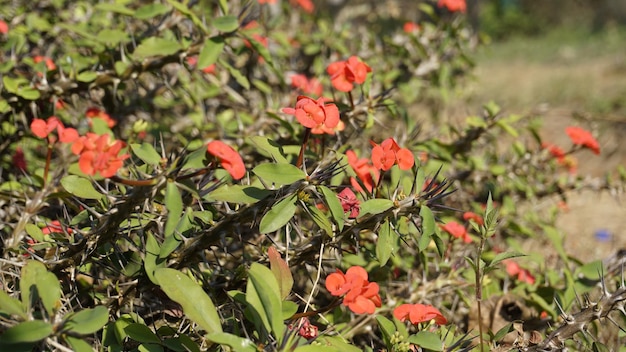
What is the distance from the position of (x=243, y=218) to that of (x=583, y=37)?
16780mm

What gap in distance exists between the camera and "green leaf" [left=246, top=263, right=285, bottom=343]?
1.20m

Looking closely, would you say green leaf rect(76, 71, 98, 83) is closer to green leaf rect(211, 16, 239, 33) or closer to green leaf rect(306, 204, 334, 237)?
green leaf rect(211, 16, 239, 33)

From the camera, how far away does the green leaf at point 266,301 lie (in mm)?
1196

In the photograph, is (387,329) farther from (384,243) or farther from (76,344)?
(76,344)

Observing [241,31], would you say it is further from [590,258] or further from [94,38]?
[590,258]

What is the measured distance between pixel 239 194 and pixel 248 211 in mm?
66

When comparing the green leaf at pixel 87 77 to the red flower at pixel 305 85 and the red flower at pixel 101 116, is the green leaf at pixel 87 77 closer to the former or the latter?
the red flower at pixel 101 116

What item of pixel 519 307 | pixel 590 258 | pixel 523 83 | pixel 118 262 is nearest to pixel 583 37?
pixel 523 83

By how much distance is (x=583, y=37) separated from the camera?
16031 millimetres

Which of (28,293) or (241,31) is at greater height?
(241,31)

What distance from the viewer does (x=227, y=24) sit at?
6.64ft

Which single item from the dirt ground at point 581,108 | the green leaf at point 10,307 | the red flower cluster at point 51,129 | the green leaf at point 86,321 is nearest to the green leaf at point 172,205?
the green leaf at point 86,321

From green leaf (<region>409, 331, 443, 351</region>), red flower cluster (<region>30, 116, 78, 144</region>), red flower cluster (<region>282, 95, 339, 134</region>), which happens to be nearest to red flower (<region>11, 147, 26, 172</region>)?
red flower cluster (<region>30, 116, 78, 144</region>)

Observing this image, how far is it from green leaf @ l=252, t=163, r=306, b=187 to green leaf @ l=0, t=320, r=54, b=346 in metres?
0.52
